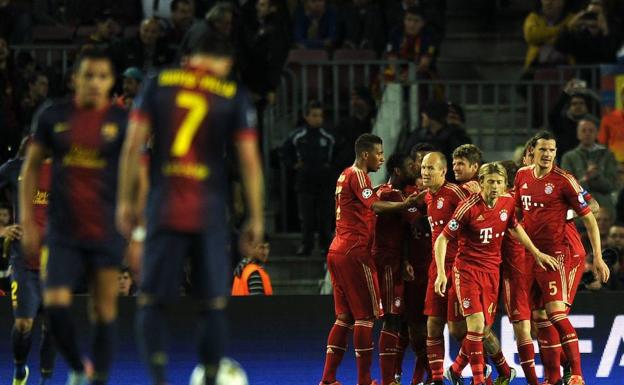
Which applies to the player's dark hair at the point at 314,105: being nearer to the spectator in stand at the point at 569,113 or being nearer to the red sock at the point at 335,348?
the spectator in stand at the point at 569,113

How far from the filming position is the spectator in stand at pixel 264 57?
1656cm

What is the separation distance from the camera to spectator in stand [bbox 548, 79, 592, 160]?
16.4 meters

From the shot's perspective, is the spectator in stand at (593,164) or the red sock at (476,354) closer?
the red sock at (476,354)

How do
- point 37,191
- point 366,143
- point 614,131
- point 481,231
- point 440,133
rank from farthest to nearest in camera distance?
point 614,131 < point 440,133 < point 366,143 < point 481,231 < point 37,191

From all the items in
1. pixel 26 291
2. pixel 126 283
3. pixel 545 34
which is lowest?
pixel 126 283

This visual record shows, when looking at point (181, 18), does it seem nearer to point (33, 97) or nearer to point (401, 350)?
point (33, 97)

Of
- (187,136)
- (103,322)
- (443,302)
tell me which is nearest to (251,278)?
(443,302)

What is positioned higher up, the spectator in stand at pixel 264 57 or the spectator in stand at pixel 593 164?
the spectator in stand at pixel 264 57

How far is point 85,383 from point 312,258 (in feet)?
23.3

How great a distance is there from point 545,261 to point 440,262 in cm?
105

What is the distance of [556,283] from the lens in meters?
12.3

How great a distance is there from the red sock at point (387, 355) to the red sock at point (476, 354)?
2.58 ft

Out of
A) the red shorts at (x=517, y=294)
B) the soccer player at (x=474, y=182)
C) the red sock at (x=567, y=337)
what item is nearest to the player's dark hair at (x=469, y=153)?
the soccer player at (x=474, y=182)

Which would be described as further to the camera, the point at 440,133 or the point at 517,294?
→ the point at 440,133
